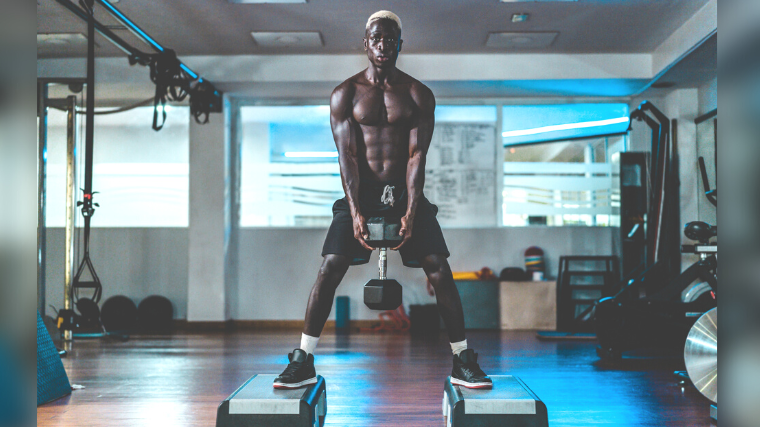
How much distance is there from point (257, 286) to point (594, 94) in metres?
4.10

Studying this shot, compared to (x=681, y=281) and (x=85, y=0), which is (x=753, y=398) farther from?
(x=85, y=0)

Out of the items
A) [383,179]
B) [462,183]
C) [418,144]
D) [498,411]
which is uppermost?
[462,183]

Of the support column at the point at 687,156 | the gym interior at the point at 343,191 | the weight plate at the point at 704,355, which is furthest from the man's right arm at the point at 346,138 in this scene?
the support column at the point at 687,156

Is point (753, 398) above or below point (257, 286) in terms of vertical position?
above

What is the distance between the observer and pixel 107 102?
6484 mm

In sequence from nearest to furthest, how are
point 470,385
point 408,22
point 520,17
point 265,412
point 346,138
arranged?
point 265,412, point 470,385, point 346,138, point 520,17, point 408,22

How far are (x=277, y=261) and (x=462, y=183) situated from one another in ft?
7.03

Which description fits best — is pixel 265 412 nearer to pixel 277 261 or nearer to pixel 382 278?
pixel 382 278

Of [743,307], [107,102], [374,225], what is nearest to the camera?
[743,307]

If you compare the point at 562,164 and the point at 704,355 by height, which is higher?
the point at 562,164

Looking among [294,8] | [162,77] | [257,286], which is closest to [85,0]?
[162,77]

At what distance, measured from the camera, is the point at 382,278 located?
84.8 inches

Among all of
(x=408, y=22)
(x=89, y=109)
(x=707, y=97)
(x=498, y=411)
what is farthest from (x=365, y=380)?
(x=707, y=97)

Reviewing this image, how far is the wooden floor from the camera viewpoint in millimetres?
2498
